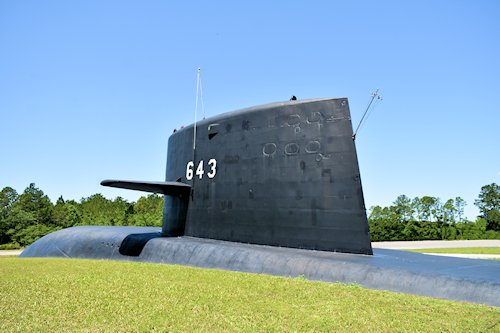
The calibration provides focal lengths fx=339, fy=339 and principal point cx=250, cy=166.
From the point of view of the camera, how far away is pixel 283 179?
8312mm

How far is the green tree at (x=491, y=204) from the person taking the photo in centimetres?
5062

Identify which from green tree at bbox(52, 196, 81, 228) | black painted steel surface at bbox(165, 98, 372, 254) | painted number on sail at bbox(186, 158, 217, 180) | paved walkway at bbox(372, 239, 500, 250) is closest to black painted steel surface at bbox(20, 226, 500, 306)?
black painted steel surface at bbox(165, 98, 372, 254)

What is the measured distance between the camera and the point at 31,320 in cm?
436

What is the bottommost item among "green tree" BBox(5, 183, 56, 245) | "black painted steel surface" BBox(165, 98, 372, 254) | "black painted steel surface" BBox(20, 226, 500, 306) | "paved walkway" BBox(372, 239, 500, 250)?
"black painted steel surface" BBox(20, 226, 500, 306)

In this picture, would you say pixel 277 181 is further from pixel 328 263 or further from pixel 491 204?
pixel 491 204

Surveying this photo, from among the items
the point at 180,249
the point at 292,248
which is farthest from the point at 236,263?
the point at 180,249

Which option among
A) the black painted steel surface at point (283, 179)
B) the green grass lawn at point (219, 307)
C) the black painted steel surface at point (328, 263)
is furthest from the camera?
the black painted steel surface at point (283, 179)

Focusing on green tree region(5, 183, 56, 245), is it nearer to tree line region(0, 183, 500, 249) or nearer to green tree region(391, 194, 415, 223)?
tree line region(0, 183, 500, 249)

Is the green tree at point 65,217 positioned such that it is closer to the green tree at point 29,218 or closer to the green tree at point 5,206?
the green tree at point 29,218

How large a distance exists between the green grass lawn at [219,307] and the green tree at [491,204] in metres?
56.6

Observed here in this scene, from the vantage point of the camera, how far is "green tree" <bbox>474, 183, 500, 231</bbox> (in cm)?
5062

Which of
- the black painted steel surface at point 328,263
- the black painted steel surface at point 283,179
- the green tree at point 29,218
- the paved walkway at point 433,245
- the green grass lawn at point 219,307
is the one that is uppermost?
the green tree at point 29,218

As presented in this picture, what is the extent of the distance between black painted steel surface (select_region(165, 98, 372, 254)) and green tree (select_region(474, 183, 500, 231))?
180 feet

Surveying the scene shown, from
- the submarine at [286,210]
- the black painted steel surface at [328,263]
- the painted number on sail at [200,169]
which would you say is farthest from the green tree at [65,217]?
the painted number on sail at [200,169]
